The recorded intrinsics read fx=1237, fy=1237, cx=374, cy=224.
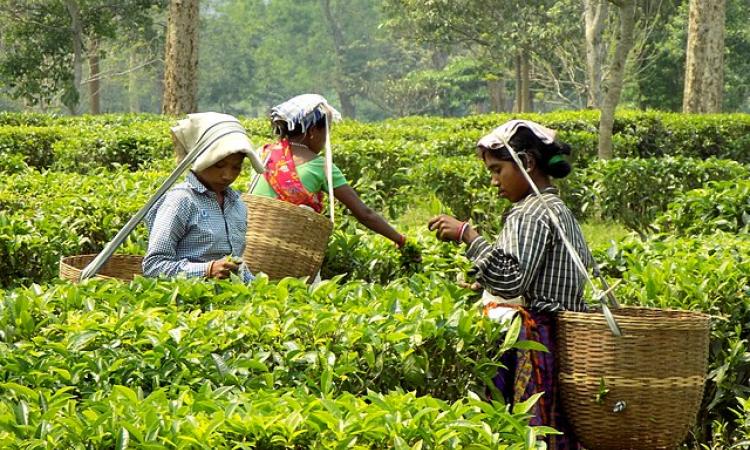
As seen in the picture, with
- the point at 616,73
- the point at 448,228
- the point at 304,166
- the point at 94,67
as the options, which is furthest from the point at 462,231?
the point at 94,67

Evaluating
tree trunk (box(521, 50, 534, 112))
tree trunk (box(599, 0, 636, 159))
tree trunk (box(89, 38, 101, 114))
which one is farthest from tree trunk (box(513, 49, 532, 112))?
tree trunk (box(599, 0, 636, 159))

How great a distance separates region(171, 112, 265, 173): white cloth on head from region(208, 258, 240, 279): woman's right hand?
1.18 ft

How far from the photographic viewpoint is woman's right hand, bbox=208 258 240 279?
4492mm

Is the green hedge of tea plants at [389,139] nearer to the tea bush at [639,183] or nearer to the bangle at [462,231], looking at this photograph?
the tea bush at [639,183]

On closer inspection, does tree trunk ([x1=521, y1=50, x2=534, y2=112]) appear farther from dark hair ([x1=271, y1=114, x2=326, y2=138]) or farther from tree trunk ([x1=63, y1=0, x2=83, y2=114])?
dark hair ([x1=271, y1=114, x2=326, y2=138])

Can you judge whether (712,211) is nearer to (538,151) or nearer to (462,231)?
(538,151)

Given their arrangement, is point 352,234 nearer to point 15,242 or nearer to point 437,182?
point 15,242

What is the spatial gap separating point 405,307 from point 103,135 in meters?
8.53

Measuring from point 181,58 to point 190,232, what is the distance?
13.4m

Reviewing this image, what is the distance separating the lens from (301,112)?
5309 mm

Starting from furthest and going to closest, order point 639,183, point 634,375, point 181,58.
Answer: point 181,58
point 639,183
point 634,375

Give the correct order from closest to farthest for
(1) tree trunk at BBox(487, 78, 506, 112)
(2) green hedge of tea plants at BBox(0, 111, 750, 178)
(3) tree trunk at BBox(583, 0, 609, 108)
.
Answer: (2) green hedge of tea plants at BBox(0, 111, 750, 178)
(3) tree trunk at BBox(583, 0, 609, 108)
(1) tree trunk at BBox(487, 78, 506, 112)

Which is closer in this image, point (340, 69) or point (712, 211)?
point (712, 211)

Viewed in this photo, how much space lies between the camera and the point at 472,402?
3039 millimetres
